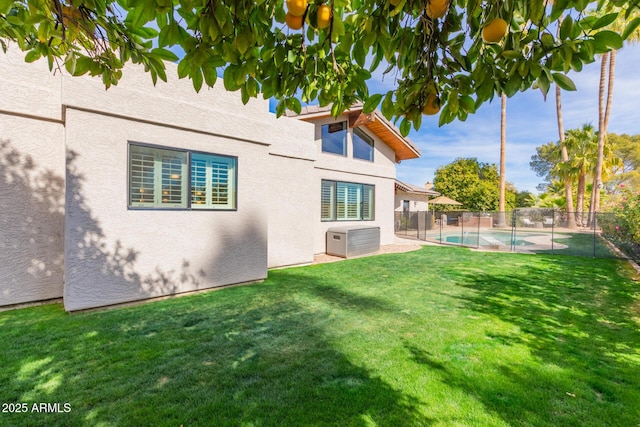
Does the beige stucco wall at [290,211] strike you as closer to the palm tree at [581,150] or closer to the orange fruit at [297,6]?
the orange fruit at [297,6]

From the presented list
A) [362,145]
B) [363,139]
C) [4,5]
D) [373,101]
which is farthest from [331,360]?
[363,139]

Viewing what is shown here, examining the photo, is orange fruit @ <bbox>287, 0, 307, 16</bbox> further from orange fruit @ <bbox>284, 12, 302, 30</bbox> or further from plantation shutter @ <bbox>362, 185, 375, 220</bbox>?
plantation shutter @ <bbox>362, 185, 375, 220</bbox>

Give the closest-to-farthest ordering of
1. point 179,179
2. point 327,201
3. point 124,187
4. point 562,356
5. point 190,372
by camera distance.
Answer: point 190,372
point 562,356
point 124,187
point 179,179
point 327,201

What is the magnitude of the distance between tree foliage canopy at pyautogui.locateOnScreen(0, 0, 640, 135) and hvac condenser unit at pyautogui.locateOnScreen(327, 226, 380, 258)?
851 cm

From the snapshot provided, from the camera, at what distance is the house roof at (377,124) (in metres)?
10.5

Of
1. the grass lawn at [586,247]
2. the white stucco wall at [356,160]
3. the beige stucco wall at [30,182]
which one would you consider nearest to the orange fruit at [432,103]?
the beige stucco wall at [30,182]

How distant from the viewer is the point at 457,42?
1750 mm

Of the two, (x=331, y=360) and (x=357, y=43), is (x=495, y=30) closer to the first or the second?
(x=357, y=43)

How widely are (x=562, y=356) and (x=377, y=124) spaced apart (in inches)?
424

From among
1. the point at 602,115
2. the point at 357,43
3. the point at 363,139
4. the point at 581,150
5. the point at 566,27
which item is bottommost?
the point at 566,27

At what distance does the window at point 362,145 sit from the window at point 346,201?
53.0 inches

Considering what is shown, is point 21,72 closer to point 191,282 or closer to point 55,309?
point 55,309

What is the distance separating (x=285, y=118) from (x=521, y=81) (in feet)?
25.0

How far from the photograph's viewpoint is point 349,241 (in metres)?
10.6
